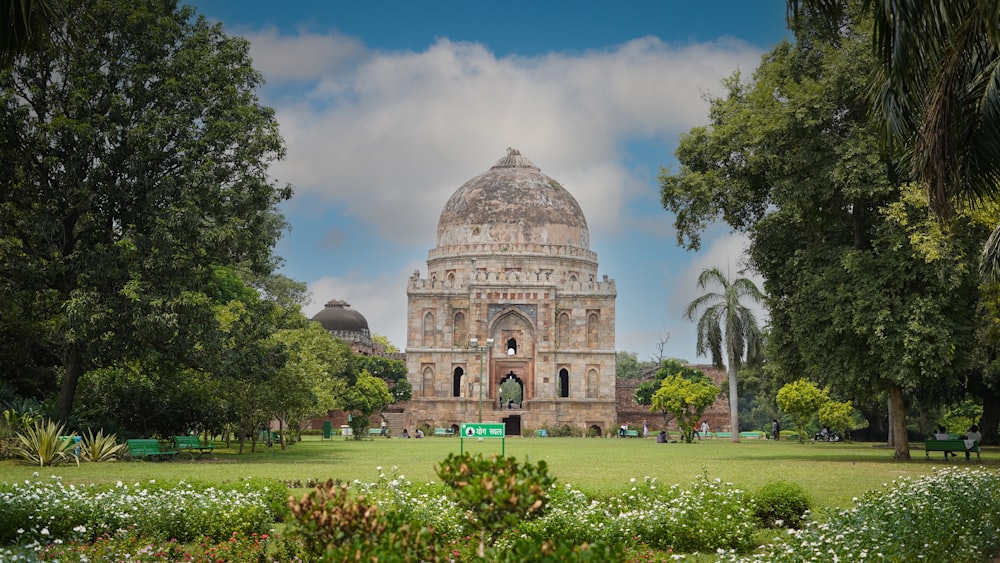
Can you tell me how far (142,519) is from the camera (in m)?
9.73

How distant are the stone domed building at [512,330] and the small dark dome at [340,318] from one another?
41.4ft

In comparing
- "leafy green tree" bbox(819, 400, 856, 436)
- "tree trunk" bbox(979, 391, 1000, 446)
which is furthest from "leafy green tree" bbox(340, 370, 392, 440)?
"tree trunk" bbox(979, 391, 1000, 446)

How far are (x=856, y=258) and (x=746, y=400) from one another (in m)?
73.0

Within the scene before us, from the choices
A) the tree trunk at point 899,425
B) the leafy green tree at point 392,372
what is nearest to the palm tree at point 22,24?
the tree trunk at point 899,425

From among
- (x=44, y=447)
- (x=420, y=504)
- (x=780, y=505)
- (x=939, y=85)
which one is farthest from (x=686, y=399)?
(x=939, y=85)

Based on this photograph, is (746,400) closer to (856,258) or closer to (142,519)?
(856,258)

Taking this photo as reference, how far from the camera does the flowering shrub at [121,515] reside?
9.51m

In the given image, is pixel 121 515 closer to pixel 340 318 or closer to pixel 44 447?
pixel 44 447

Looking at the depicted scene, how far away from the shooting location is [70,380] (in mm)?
22188

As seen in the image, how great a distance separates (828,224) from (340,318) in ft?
171

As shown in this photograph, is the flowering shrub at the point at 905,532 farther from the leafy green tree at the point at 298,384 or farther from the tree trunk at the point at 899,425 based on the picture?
the leafy green tree at the point at 298,384

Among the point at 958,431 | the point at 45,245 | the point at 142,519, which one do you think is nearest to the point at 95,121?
the point at 45,245

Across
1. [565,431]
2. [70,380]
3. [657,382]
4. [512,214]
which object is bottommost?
[565,431]

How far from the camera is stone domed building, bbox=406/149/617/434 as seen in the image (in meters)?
56.8
